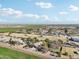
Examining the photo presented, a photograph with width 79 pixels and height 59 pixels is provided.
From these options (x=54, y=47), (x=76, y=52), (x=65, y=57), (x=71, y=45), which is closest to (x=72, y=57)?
(x=65, y=57)

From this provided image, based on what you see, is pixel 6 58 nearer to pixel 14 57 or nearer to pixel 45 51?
pixel 14 57

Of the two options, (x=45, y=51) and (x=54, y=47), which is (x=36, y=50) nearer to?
(x=45, y=51)

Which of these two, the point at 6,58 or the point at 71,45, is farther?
the point at 71,45

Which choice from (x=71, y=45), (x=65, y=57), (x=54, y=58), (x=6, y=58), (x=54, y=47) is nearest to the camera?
(x=6, y=58)

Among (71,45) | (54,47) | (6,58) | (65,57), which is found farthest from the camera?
(71,45)

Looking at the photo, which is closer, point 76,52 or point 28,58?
point 28,58

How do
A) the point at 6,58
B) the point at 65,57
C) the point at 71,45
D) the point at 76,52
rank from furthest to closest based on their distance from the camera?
1. the point at 71,45
2. the point at 76,52
3. the point at 65,57
4. the point at 6,58

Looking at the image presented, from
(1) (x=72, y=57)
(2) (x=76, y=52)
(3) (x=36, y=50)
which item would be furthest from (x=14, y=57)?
(2) (x=76, y=52)

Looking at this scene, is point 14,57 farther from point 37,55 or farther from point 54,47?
point 54,47
